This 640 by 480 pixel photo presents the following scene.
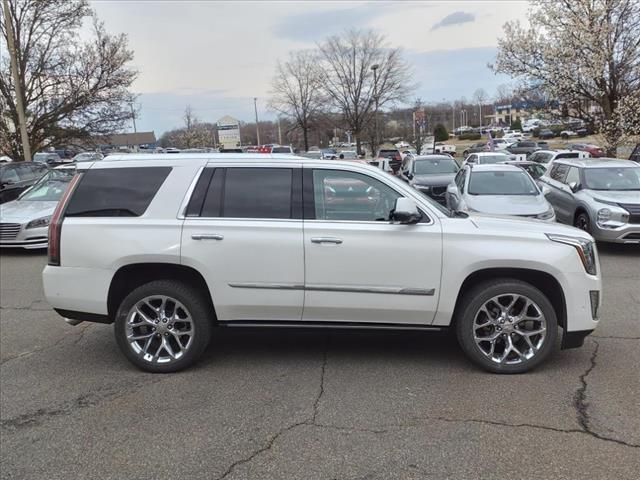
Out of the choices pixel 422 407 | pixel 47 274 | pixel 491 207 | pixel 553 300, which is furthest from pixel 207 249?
pixel 491 207

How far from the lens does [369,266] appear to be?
4.19 meters

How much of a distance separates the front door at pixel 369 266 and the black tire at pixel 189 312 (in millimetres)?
852

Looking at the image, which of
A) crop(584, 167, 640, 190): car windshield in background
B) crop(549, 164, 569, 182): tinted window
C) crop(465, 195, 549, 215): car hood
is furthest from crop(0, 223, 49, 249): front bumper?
crop(549, 164, 569, 182): tinted window

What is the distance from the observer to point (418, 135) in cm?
4156

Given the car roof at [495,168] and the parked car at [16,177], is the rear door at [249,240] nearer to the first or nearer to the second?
Answer: the car roof at [495,168]

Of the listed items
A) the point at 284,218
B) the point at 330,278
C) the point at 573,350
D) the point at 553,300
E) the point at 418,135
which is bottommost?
the point at 573,350

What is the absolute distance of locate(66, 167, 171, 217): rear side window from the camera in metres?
4.45

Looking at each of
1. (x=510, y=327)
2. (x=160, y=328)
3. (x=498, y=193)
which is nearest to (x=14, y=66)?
(x=498, y=193)

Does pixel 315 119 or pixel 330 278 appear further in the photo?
pixel 315 119

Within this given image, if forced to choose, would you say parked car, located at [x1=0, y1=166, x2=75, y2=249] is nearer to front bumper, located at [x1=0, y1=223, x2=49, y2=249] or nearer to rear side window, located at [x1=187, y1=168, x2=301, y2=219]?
front bumper, located at [x1=0, y1=223, x2=49, y2=249]

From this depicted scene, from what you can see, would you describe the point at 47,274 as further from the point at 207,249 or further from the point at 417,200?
the point at 417,200

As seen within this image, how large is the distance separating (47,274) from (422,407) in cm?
323

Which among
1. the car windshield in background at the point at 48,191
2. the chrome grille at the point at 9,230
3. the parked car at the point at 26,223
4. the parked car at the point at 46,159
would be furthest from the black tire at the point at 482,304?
the parked car at the point at 46,159

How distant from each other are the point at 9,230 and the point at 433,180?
10.8m
